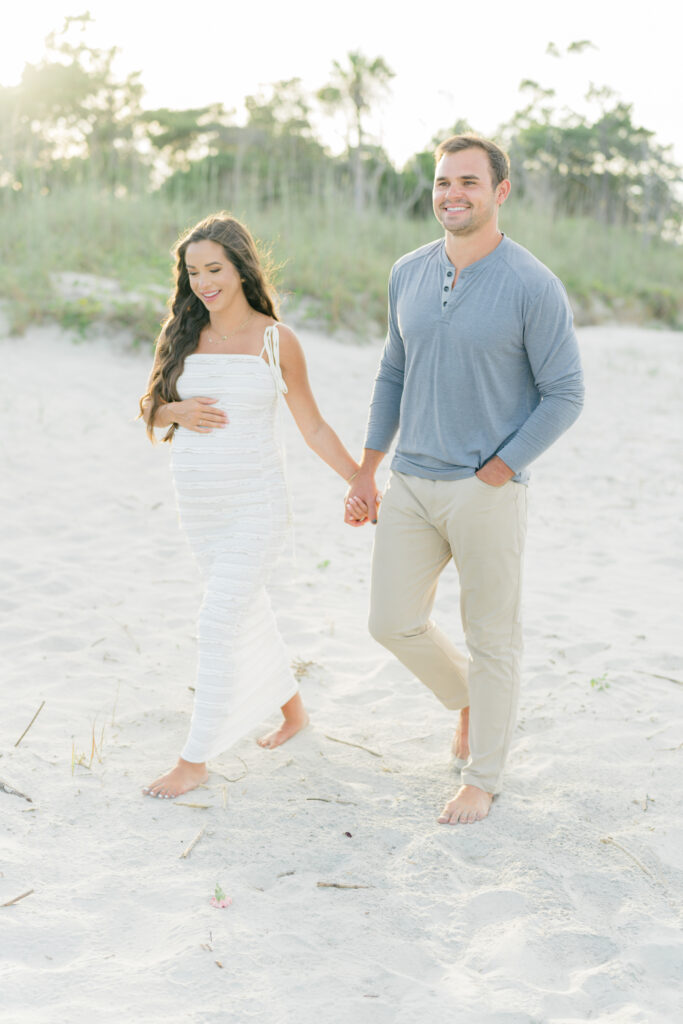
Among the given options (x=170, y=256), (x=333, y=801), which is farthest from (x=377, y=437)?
(x=170, y=256)

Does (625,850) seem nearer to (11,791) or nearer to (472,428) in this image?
(472,428)

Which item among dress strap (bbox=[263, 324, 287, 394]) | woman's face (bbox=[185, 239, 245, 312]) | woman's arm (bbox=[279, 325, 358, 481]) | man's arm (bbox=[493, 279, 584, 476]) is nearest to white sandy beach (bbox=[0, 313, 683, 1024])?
woman's arm (bbox=[279, 325, 358, 481])

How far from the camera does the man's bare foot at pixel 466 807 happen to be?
10.4 feet

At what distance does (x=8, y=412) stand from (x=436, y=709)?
17.8 ft

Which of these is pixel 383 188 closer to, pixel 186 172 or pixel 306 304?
pixel 186 172

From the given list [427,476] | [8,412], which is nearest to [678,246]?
[8,412]

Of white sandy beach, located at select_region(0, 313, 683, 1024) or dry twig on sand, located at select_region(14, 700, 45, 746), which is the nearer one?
white sandy beach, located at select_region(0, 313, 683, 1024)

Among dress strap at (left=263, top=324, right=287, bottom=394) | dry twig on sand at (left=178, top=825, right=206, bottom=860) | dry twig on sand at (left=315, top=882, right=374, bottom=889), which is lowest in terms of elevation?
dry twig on sand at (left=178, top=825, right=206, bottom=860)

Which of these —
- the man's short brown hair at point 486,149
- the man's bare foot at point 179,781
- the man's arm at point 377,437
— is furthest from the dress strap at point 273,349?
the man's bare foot at point 179,781

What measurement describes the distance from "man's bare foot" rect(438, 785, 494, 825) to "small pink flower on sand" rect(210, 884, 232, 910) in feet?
2.75

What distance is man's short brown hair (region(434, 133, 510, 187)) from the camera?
2.91m

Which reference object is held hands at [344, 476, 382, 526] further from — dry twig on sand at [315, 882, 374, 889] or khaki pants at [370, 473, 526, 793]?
dry twig on sand at [315, 882, 374, 889]

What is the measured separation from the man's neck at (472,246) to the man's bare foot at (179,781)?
1969mm

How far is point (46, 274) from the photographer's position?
32.6 ft
